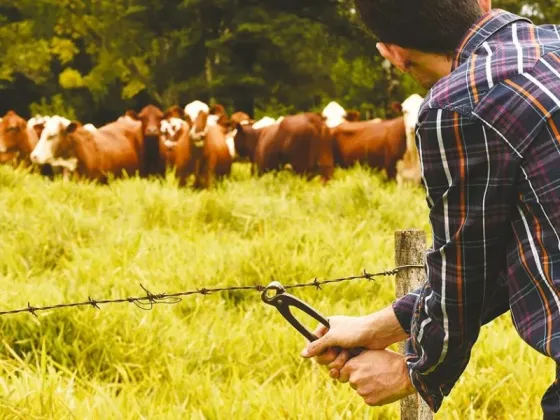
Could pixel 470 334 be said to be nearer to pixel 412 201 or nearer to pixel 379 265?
pixel 379 265

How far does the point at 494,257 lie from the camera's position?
4.13ft

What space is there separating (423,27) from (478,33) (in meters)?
0.09

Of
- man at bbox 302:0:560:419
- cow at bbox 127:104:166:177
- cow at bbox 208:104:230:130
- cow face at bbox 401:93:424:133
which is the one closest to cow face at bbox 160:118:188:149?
cow at bbox 127:104:166:177

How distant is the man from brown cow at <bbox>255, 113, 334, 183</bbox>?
8611 millimetres

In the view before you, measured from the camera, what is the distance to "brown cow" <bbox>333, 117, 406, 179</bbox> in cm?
1002

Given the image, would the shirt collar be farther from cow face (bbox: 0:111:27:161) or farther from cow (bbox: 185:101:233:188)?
cow face (bbox: 0:111:27:161)

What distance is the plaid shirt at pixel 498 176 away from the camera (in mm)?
1155

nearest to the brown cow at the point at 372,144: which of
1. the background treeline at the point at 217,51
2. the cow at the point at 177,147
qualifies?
the cow at the point at 177,147

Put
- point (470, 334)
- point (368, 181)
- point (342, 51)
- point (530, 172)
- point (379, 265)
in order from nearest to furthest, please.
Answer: point (530, 172) < point (470, 334) < point (379, 265) < point (368, 181) < point (342, 51)

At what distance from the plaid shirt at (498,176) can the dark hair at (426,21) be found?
25 millimetres

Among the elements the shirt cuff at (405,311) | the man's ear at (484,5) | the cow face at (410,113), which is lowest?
the cow face at (410,113)

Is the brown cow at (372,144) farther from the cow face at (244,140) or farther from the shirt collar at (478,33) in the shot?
the shirt collar at (478,33)

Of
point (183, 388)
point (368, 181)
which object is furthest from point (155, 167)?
point (183, 388)

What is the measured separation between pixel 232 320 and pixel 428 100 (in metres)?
2.89
